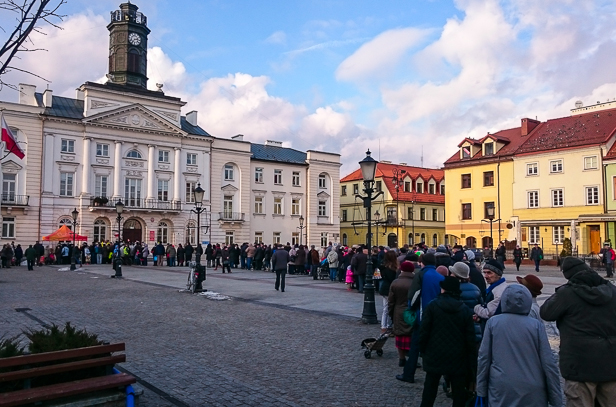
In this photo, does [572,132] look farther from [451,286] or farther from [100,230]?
[451,286]

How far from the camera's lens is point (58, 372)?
531 centimetres

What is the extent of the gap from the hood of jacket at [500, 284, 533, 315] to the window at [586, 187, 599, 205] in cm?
4485

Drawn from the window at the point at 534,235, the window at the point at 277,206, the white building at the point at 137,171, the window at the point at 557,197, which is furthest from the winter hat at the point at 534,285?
the window at the point at 277,206

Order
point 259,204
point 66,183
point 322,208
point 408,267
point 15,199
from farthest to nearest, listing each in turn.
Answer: point 322,208 → point 259,204 → point 66,183 → point 15,199 → point 408,267

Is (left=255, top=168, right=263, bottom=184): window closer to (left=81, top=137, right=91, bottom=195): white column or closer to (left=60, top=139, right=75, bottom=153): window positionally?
(left=81, top=137, right=91, bottom=195): white column

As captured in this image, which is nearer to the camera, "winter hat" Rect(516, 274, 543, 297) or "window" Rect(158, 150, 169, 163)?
"winter hat" Rect(516, 274, 543, 297)

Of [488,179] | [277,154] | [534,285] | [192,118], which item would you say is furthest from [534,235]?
[534,285]

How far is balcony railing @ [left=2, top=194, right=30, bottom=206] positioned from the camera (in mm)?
42938

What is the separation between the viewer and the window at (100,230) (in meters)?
47.1

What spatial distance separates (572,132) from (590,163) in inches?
156

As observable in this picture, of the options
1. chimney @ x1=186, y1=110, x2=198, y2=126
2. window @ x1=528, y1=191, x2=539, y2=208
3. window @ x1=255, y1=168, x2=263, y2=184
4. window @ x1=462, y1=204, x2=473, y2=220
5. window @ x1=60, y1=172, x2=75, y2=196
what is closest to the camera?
window @ x1=60, y1=172, x2=75, y2=196

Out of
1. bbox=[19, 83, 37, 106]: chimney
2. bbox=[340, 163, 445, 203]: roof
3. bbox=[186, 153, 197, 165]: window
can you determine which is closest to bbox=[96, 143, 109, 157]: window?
bbox=[19, 83, 37, 106]: chimney

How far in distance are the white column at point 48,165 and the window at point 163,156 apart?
9598 millimetres

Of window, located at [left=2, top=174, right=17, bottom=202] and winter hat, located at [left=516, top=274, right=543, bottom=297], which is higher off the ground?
window, located at [left=2, top=174, right=17, bottom=202]
